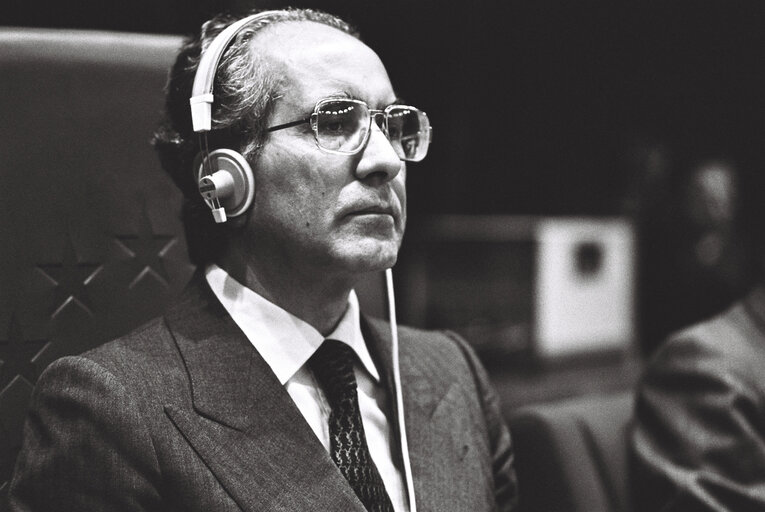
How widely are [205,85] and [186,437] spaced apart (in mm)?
465

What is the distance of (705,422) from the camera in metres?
1.47

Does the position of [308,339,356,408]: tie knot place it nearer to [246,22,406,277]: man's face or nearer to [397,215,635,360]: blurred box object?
[246,22,406,277]: man's face

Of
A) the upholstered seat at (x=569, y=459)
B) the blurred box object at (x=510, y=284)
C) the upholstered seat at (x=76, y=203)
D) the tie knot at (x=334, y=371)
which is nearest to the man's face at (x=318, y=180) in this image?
the tie knot at (x=334, y=371)

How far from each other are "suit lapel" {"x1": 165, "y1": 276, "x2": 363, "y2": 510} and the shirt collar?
0.02m

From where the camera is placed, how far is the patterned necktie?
3.43ft

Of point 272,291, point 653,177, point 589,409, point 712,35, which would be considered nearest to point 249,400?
point 272,291

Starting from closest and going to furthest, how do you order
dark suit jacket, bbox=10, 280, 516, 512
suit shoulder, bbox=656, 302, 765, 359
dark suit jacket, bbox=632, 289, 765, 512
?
dark suit jacket, bbox=10, 280, 516, 512
dark suit jacket, bbox=632, 289, 765, 512
suit shoulder, bbox=656, 302, 765, 359

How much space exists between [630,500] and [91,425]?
→ 1.03 meters

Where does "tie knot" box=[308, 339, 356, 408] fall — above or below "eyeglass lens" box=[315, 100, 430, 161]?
below

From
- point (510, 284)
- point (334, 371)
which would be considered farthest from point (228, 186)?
point (510, 284)

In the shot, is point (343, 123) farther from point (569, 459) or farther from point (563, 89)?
point (563, 89)

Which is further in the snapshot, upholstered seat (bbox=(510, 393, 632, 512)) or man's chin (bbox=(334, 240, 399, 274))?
upholstered seat (bbox=(510, 393, 632, 512))

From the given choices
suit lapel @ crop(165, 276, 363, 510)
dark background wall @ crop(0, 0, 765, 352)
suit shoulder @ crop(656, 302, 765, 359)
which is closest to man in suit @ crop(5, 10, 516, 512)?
suit lapel @ crop(165, 276, 363, 510)

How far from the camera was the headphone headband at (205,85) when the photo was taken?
108 cm
